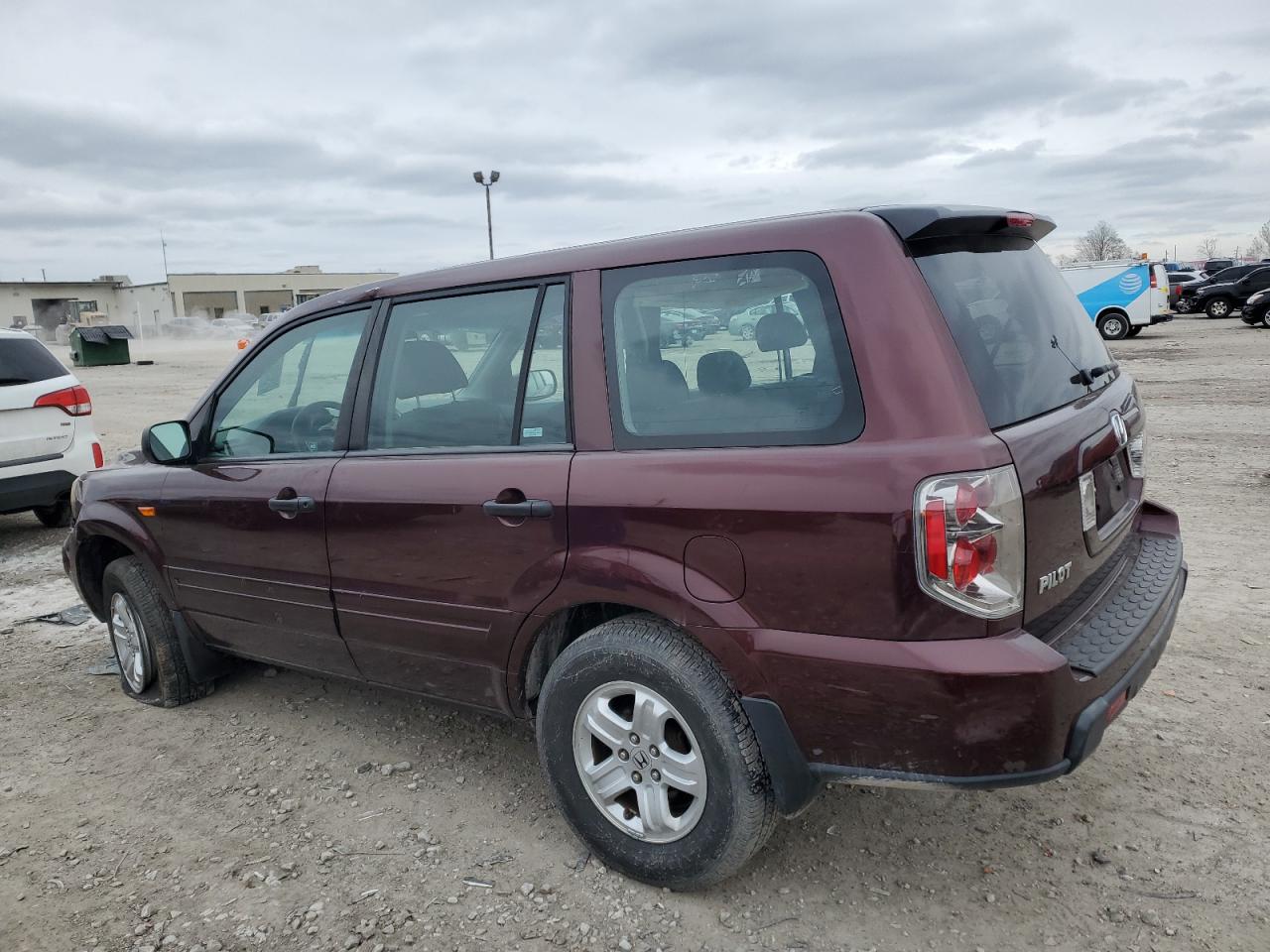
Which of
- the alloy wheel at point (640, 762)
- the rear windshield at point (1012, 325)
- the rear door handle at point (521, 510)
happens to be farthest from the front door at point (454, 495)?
the rear windshield at point (1012, 325)

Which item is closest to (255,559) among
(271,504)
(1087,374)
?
(271,504)

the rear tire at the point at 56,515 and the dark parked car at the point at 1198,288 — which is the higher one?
the dark parked car at the point at 1198,288

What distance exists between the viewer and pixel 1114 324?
23.8 metres

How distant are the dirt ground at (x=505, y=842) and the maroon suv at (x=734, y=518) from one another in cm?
34

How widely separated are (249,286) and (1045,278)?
307 feet

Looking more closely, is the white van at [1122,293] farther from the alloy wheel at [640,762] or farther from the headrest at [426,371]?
the alloy wheel at [640,762]

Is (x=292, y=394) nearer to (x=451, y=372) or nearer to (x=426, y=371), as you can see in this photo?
(x=426, y=371)

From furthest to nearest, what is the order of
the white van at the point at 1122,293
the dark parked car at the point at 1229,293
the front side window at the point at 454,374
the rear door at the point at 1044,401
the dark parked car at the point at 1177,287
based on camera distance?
the dark parked car at the point at 1177,287, the dark parked car at the point at 1229,293, the white van at the point at 1122,293, the front side window at the point at 454,374, the rear door at the point at 1044,401

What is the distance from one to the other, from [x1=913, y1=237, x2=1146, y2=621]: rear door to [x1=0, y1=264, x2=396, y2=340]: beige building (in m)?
82.1

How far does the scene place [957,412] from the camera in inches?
90.2

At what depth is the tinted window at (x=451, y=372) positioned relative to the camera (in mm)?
3109

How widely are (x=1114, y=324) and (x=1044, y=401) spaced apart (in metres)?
24.0

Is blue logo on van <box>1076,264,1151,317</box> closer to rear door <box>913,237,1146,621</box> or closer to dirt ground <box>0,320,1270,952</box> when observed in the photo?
dirt ground <box>0,320,1270,952</box>

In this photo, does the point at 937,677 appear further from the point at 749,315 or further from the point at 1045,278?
the point at 1045,278
